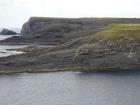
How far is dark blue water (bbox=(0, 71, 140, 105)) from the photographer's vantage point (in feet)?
283

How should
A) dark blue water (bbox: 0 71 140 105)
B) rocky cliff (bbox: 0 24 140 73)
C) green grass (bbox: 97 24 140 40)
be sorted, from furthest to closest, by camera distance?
green grass (bbox: 97 24 140 40) < rocky cliff (bbox: 0 24 140 73) < dark blue water (bbox: 0 71 140 105)

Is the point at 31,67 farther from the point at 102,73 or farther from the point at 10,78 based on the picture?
the point at 102,73

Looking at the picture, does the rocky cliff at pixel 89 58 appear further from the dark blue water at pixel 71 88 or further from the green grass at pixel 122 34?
the dark blue water at pixel 71 88

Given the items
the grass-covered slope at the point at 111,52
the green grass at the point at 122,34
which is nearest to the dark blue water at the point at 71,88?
the grass-covered slope at the point at 111,52

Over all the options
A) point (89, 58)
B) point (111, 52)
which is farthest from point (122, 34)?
point (89, 58)

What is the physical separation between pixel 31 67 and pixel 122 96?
42.3 metres

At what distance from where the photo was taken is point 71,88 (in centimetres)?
9944

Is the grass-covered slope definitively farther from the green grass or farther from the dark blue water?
the dark blue water

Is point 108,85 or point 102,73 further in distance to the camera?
point 102,73

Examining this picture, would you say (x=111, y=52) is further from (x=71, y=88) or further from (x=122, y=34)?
(x=71, y=88)

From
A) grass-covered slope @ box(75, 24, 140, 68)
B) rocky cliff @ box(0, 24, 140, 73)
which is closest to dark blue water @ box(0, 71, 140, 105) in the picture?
rocky cliff @ box(0, 24, 140, 73)

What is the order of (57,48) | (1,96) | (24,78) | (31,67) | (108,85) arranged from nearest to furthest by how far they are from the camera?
1. (1,96)
2. (108,85)
3. (24,78)
4. (31,67)
5. (57,48)

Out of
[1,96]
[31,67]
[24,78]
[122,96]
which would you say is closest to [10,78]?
[24,78]

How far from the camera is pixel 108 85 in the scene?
102062 millimetres
